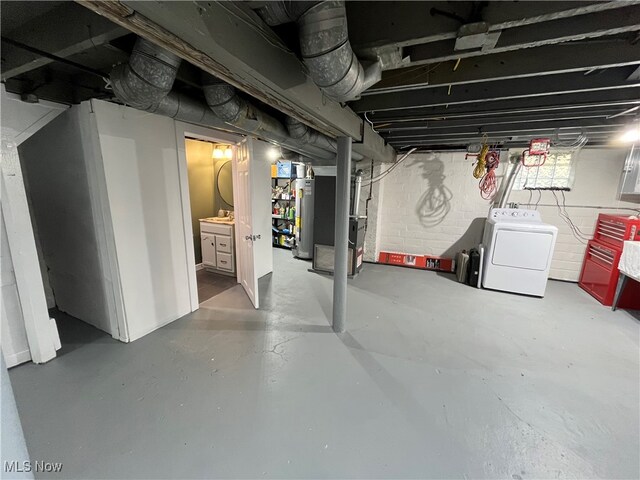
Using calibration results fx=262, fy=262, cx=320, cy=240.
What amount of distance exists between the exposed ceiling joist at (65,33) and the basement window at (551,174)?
5.13 meters

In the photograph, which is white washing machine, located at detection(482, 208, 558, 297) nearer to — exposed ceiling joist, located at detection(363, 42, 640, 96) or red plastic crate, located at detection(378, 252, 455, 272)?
red plastic crate, located at detection(378, 252, 455, 272)

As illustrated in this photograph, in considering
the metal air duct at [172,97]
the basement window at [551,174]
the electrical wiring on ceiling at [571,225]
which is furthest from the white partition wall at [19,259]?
the electrical wiring on ceiling at [571,225]

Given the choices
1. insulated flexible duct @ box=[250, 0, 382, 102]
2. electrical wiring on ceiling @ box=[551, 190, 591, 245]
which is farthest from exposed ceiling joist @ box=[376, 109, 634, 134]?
insulated flexible duct @ box=[250, 0, 382, 102]

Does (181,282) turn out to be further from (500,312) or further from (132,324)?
(500,312)

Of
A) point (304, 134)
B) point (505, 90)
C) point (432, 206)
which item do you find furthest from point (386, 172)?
point (505, 90)

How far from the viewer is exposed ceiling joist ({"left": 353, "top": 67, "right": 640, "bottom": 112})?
5.90 feet

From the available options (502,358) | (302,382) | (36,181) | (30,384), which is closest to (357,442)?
(302,382)

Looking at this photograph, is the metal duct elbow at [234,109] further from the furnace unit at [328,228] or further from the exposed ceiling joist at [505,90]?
the furnace unit at [328,228]

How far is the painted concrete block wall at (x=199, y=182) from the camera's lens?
163 inches

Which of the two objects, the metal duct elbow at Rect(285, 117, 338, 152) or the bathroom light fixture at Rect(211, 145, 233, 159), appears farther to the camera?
the bathroom light fixture at Rect(211, 145, 233, 159)

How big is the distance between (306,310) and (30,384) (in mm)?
2306

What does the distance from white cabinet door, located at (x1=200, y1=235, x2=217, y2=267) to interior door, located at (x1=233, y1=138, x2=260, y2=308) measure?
2.81ft

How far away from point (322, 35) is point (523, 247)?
12.7 feet

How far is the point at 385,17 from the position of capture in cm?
120
